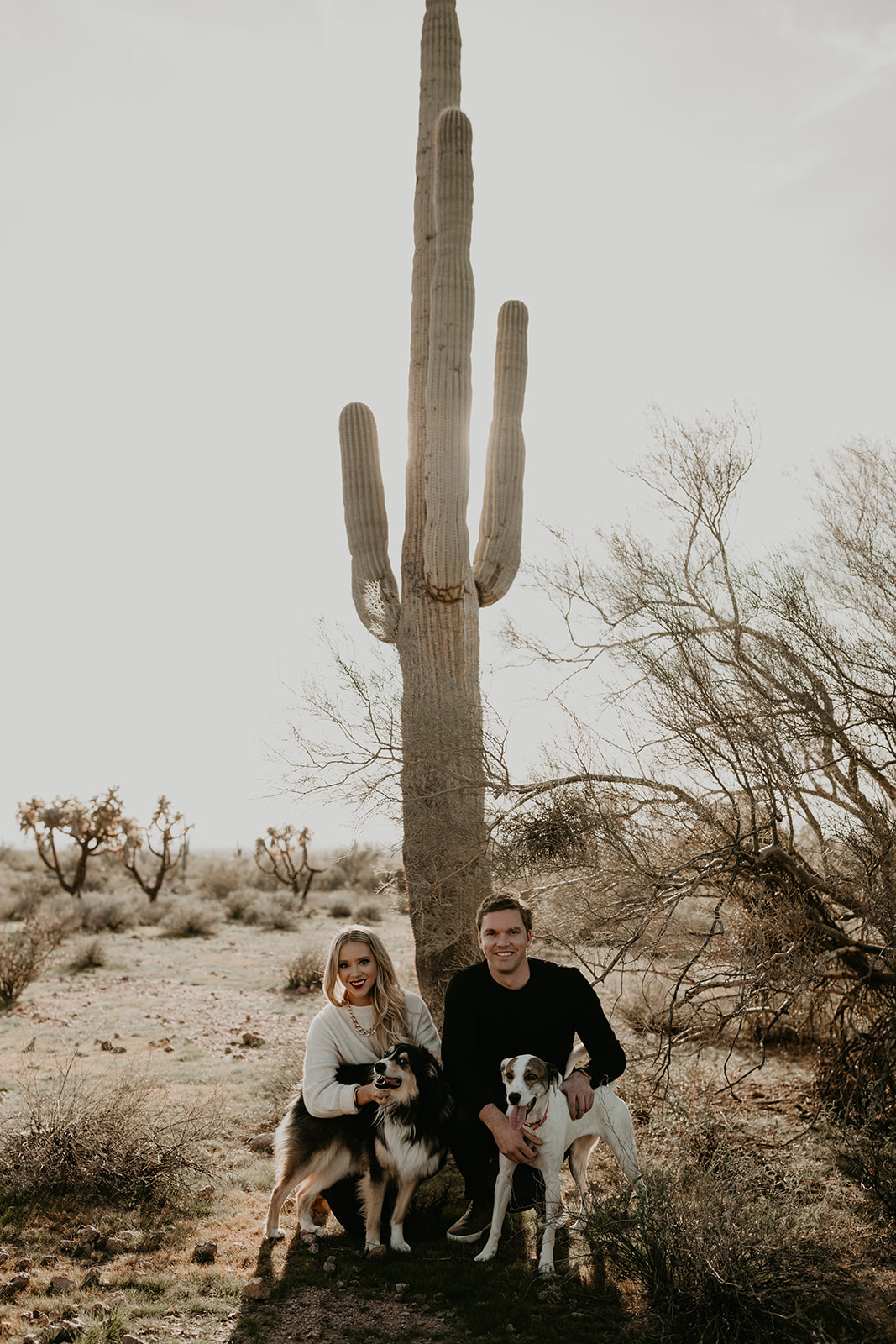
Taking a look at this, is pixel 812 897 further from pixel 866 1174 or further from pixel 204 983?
pixel 204 983

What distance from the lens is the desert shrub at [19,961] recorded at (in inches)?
400

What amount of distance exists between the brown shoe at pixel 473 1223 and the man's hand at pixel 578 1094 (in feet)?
2.71

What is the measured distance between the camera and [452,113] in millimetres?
9055

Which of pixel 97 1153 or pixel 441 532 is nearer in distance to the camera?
pixel 97 1153

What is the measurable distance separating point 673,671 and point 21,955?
8505 millimetres

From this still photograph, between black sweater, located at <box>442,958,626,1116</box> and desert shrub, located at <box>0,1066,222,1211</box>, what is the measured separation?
1.75 m

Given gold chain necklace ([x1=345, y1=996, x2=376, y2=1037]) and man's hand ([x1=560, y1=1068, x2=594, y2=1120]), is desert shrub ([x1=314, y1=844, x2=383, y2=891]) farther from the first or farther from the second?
man's hand ([x1=560, y1=1068, x2=594, y2=1120])

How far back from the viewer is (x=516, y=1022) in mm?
4285

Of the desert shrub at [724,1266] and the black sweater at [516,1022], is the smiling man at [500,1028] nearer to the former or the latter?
the black sweater at [516,1022]

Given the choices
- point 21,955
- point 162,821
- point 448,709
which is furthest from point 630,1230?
point 162,821

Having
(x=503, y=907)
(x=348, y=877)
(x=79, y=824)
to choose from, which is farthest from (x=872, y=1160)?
(x=348, y=877)

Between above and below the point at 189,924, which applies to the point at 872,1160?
below

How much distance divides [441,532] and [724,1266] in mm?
6118

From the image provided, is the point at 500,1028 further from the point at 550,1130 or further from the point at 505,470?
the point at 505,470
